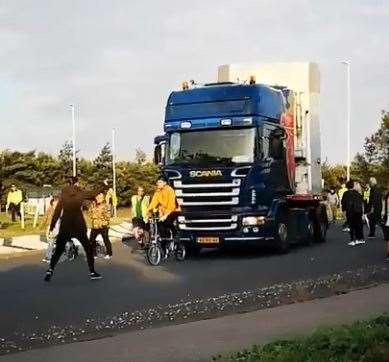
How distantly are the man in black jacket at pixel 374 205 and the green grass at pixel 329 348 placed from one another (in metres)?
16.3

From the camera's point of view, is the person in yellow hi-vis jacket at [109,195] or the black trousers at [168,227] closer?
the person in yellow hi-vis jacket at [109,195]

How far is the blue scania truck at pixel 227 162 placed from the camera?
17938 millimetres

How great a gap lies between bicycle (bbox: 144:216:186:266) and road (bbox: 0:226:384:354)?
0.88 ft

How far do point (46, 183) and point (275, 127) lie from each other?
3449 cm

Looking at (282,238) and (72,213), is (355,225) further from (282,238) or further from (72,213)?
(72,213)

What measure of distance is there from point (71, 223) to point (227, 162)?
4529 mm

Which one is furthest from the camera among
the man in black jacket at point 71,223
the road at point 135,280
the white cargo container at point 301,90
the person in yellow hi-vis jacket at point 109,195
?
the white cargo container at point 301,90

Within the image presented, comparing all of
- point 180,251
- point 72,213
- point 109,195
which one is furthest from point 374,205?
point 72,213

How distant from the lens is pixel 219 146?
18.1m

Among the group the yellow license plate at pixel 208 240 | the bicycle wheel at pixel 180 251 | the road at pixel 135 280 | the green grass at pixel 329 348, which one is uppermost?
the yellow license plate at pixel 208 240

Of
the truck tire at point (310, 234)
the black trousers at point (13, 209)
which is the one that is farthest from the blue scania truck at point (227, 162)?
the black trousers at point (13, 209)

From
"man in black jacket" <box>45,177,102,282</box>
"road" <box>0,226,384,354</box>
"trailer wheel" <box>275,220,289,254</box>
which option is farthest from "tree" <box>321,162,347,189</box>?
"man in black jacket" <box>45,177,102,282</box>

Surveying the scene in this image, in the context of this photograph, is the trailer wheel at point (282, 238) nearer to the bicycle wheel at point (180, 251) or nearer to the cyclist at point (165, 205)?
the bicycle wheel at point (180, 251)

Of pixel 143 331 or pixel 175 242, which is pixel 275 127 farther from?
pixel 143 331
